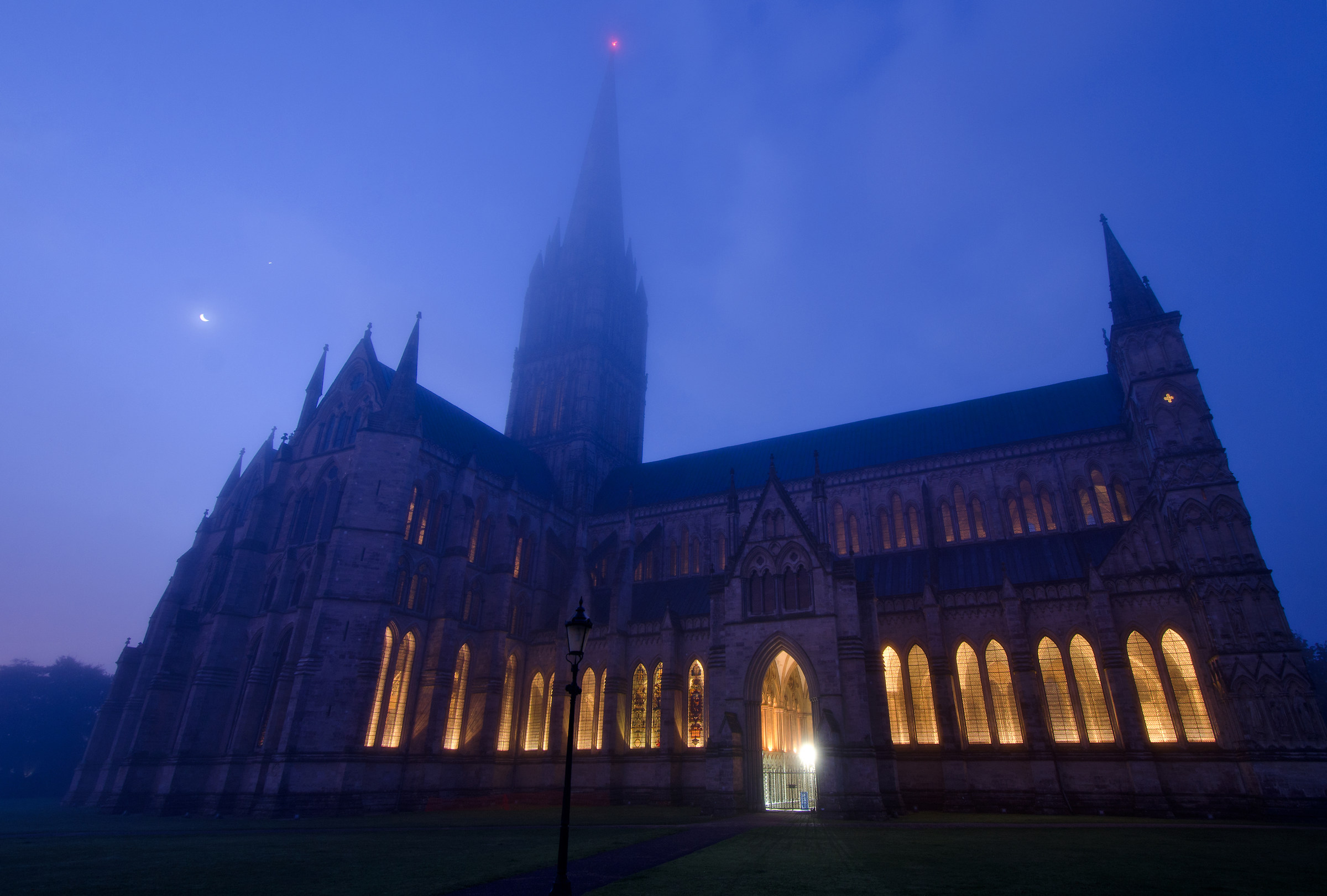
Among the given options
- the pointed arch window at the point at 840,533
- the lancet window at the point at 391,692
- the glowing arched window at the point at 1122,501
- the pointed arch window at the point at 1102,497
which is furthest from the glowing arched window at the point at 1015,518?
the lancet window at the point at 391,692

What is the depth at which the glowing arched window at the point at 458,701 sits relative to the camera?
37.5 m

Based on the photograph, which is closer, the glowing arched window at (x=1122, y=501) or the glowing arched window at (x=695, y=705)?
the glowing arched window at (x=1122, y=501)

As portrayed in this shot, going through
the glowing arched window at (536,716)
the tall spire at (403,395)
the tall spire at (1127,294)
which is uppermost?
the tall spire at (1127,294)

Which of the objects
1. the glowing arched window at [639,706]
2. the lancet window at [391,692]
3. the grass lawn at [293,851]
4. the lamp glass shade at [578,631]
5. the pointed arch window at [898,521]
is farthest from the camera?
the pointed arch window at [898,521]

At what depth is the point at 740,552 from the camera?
103 feet

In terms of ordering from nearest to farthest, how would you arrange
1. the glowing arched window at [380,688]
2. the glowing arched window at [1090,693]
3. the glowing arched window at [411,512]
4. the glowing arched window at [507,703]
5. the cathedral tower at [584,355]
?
the glowing arched window at [1090,693] < the glowing arched window at [380,688] < the glowing arched window at [411,512] < the glowing arched window at [507,703] < the cathedral tower at [584,355]

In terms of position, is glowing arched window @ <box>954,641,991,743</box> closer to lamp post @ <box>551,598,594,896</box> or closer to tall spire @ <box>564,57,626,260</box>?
lamp post @ <box>551,598,594,896</box>

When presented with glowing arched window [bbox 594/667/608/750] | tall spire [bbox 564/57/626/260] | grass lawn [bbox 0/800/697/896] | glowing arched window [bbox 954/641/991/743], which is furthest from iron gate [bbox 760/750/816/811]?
tall spire [bbox 564/57/626/260]

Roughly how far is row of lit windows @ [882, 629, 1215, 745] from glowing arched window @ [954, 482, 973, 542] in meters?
8.68

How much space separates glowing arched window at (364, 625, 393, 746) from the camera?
3378 centimetres

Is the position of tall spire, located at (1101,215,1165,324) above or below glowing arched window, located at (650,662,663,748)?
above

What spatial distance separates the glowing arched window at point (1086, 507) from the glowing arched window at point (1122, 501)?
119 centimetres

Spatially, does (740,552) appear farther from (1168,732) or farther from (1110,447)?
(1110,447)

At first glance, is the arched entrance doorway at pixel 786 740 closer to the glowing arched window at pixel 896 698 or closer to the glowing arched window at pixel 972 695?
the glowing arched window at pixel 896 698
